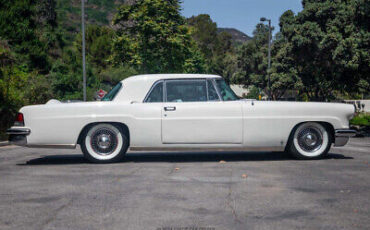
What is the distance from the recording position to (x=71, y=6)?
172875 mm

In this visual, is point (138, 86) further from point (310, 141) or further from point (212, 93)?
point (310, 141)

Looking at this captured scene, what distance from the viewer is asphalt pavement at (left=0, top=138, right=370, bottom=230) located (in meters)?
4.19

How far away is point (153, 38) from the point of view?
128ft

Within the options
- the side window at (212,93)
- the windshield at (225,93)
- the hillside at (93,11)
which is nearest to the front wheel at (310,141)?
the windshield at (225,93)

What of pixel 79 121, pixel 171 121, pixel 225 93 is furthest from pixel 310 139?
pixel 79 121

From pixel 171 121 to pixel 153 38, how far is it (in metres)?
31.8

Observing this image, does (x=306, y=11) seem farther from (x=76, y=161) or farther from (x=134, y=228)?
(x=134, y=228)

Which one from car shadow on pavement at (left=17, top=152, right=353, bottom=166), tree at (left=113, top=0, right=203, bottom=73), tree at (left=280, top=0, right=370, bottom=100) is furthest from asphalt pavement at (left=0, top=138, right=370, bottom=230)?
tree at (left=113, top=0, right=203, bottom=73)

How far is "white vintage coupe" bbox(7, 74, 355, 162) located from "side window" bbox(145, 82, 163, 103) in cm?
2

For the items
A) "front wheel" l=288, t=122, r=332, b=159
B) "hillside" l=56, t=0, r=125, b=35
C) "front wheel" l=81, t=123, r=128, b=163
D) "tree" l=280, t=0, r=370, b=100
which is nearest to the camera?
"front wheel" l=81, t=123, r=128, b=163

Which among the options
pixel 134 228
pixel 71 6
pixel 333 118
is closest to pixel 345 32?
pixel 333 118

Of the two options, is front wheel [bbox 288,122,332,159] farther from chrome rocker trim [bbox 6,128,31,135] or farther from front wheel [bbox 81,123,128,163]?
chrome rocker trim [bbox 6,128,31,135]

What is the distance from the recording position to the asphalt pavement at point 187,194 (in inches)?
165

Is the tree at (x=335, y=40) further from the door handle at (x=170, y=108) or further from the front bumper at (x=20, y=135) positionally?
the front bumper at (x=20, y=135)
